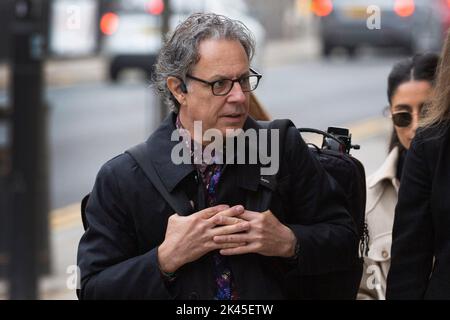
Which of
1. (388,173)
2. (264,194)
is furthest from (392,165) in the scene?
(264,194)

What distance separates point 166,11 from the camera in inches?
304

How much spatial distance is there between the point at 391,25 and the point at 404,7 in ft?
1.56

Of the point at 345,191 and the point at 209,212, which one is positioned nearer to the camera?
the point at 209,212

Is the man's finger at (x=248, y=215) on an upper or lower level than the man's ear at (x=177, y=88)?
lower

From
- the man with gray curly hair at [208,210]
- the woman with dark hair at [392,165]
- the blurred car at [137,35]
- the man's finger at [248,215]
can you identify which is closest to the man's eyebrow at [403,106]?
the woman with dark hair at [392,165]

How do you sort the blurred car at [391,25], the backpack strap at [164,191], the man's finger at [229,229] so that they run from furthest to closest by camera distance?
1. the blurred car at [391,25]
2. the backpack strap at [164,191]
3. the man's finger at [229,229]

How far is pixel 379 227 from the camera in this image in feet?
13.3

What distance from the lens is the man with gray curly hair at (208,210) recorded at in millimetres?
3074

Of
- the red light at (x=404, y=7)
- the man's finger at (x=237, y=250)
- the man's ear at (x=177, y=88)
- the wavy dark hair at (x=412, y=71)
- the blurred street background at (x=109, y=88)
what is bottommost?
the blurred street background at (x=109, y=88)

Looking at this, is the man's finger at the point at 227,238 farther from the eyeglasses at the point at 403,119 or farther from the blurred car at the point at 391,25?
the blurred car at the point at 391,25

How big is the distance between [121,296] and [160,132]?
1.66 ft

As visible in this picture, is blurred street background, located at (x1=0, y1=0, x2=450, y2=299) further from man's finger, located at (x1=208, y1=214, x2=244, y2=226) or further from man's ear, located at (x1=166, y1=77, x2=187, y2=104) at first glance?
man's finger, located at (x1=208, y1=214, x2=244, y2=226)

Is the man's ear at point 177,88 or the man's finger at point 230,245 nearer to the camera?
the man's finger at point 230,245

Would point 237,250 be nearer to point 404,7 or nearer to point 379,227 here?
point 379,227
